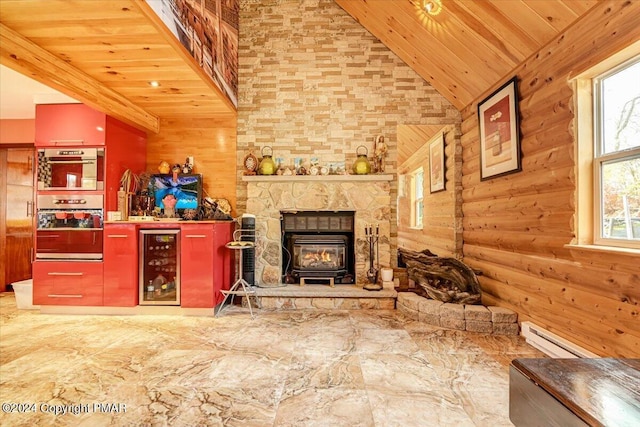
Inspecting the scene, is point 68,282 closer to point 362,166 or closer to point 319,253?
point 319,253

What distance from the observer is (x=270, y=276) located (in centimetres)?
389

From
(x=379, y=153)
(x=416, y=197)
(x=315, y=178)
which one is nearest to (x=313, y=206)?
(x=315, y=178)

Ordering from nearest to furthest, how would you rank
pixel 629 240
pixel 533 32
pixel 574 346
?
pixel 629 240 → pixel 574 346 → pixel 533 32

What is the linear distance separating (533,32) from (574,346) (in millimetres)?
2429

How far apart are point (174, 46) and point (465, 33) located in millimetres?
2608

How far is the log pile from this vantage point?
3107 millimetres

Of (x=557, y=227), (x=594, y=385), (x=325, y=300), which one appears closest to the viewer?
(x=594, y=385)

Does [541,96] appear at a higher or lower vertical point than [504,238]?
higher

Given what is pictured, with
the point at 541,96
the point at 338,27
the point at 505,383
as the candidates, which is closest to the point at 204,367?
the point at 505,383

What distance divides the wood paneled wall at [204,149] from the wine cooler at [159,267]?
0.95m

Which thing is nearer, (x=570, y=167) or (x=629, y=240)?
(x=629, y=240)

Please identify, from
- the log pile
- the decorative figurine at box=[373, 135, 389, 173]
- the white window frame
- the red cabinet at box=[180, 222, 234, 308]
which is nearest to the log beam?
the red cabinet at box=[180, 222, 234, 308]

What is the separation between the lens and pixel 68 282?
3.35m

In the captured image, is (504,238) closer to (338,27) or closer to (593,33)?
(593,33)
